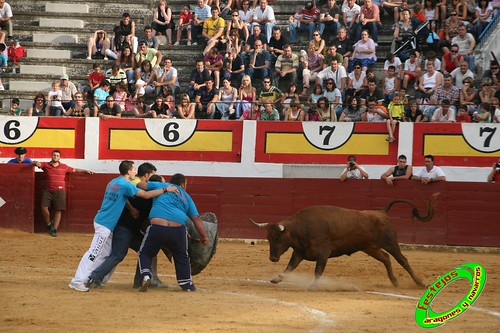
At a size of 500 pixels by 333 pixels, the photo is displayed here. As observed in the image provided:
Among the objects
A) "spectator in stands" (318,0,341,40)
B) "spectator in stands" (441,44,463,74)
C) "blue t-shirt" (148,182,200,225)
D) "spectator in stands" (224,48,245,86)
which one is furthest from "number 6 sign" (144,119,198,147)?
"blue t-shirt" (148,182,200,225)

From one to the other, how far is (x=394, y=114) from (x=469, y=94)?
54.5 inches

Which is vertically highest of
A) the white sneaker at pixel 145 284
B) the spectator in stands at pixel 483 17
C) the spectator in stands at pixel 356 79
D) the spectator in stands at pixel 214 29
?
the spectator in stands at pixel 483 17

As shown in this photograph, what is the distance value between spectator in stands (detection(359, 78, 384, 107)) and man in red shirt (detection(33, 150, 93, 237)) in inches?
207

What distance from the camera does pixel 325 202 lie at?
18.2 meters

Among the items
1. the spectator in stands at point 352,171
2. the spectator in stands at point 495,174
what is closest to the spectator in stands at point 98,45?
the spectator in stands at point 352,171

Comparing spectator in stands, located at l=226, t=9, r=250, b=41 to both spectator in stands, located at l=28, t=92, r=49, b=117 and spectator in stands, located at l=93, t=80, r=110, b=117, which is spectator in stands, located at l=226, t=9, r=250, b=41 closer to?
spectator in stands, located at l=93, t=80, r=110, b=117

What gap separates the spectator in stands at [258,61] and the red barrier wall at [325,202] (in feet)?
9.80

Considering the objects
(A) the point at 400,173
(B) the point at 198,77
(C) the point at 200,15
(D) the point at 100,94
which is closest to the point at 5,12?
(D) the point at 100,94

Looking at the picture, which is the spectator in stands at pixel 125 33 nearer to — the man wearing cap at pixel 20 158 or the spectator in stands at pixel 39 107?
the spectator in stands at pixel 39 107

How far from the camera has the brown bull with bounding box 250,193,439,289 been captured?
39.9 feet

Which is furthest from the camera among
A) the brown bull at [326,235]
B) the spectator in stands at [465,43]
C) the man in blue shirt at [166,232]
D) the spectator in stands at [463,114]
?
the spectator in stands at [465,43]

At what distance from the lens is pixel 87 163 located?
19.7 meters

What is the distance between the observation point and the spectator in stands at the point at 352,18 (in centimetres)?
2081

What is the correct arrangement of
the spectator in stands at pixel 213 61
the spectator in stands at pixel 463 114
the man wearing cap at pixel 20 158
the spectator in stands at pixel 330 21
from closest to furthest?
the spectator in stands at pixel 463 114 < the man wearing cap at pixel 20 158 < the spectator in stands at pixel 213 61 < the spectator in stands at pixel 330 21
